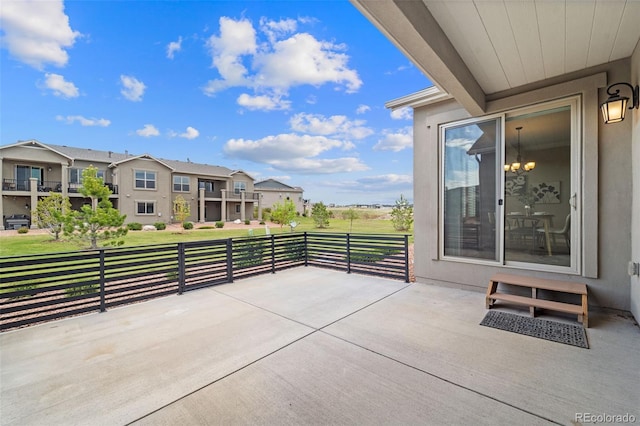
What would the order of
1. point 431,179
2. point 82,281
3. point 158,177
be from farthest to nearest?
point 158,177, point 431,179, point 82,281

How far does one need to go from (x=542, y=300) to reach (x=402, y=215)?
981 cm

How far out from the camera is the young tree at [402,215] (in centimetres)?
1259

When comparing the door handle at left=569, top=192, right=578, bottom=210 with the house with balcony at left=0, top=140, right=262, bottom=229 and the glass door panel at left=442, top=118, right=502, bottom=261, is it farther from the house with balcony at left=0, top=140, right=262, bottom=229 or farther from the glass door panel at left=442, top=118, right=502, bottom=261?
the house with balcony at left=0, top=140, right=262, bottom=229

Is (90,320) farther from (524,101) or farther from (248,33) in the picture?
(248,33)

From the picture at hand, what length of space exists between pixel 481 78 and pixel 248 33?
754 cm

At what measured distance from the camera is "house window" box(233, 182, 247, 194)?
21172 mm

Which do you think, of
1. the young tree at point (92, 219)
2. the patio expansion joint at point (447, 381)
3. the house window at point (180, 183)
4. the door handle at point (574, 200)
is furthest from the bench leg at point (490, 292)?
the house window at point (180, 183)

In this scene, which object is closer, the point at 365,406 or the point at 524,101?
the point at 365,406

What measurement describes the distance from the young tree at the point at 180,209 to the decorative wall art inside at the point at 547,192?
1627 cm

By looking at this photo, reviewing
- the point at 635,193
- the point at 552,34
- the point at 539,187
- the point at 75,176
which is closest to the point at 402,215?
the point at 539,187

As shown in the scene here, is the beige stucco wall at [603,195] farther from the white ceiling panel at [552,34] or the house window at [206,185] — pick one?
the house window at [206,185]

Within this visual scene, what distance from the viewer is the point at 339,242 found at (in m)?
5.41

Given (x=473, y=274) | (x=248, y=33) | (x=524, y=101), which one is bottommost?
(x=473, y=274)

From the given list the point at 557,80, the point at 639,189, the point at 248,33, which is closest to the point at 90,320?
the point at 639,189
